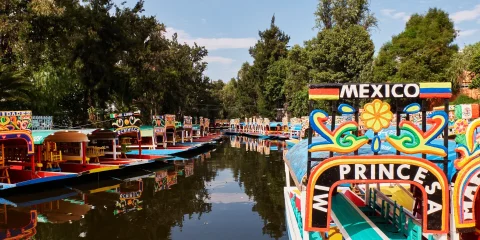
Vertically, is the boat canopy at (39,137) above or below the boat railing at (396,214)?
above

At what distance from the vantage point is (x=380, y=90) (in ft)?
20.4

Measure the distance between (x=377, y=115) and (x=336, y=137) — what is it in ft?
2.53

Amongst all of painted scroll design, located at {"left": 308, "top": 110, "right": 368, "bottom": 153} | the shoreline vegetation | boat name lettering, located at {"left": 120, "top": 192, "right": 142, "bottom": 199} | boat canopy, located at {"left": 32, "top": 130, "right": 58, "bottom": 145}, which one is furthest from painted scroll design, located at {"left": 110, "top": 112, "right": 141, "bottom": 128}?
painted scroll design, located at {"left": 308, "top": 110, "right": 368, "bottom": 153}

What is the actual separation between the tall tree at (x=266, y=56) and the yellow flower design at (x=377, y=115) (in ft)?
211

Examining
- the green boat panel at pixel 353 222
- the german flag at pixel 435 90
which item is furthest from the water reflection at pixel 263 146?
the german flag at pixel 435 90

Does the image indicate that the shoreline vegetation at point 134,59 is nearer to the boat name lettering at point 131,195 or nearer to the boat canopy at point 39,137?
the boat canopy at point 39,137

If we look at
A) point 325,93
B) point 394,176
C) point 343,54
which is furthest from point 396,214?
point 343,54

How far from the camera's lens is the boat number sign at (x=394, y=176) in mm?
5961

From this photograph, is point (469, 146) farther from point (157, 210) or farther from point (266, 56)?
point (266, 56)

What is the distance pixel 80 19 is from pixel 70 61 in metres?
3.67

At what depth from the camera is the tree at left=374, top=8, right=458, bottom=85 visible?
35.7 meters

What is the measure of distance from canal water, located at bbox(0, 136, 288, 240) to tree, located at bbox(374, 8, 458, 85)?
872 inches

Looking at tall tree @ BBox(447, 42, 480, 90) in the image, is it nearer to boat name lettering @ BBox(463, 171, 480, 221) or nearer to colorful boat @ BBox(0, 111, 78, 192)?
boat name lettering @ BBox(463, 171, 480, 221)

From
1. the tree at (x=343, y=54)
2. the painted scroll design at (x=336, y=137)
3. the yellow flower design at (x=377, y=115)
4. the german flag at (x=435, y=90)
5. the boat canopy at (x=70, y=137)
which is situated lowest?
the boat canopy at (x=70, y=137)
